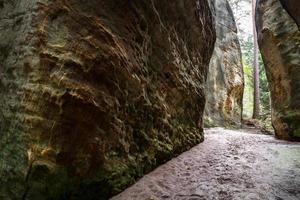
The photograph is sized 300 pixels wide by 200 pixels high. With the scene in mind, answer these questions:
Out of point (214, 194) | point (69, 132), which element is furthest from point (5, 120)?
point (214, 194)

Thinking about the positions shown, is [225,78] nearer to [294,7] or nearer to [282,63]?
[282,63]

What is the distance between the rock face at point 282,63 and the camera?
351 inches

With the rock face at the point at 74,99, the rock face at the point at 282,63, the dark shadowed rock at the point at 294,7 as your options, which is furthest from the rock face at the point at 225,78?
the rock face at the point at 74,99

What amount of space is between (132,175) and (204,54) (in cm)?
543

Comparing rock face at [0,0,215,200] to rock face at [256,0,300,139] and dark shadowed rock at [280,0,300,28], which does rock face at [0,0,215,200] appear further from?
rock face at [256,0,300,139]

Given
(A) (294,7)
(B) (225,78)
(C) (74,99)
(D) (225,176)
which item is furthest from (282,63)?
(C) (74,99)

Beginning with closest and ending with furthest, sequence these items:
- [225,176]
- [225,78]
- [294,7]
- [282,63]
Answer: [294,7] < [225,176] < [282,63] < [225,78]

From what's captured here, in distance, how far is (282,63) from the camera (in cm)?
942

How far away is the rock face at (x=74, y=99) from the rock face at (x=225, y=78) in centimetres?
888

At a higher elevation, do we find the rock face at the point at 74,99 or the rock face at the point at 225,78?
the rock face at the point at 225,78

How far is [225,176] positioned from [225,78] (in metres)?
10.9

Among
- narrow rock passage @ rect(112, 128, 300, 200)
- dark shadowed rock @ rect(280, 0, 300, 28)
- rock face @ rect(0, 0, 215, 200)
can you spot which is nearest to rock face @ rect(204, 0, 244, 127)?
narrow rock passage @ rect(112, 128, 300, 200)

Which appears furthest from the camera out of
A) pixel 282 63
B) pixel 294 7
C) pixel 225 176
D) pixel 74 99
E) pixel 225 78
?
pixel 225 78

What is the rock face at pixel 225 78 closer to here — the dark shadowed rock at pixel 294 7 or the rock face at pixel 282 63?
the rock face at pixel 282 63
